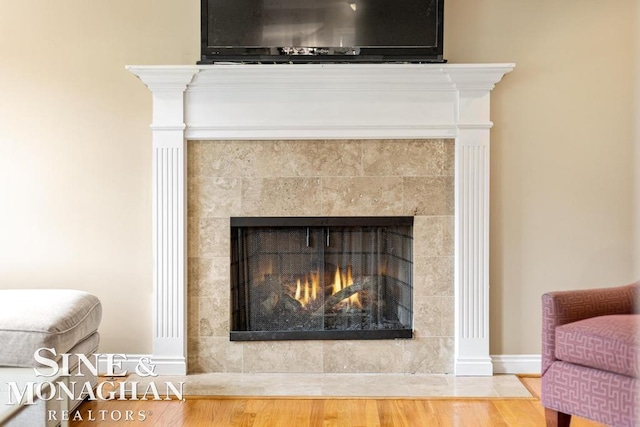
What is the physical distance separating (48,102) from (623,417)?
298cm

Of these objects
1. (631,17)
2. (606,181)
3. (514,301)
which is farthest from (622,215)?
(631,17)

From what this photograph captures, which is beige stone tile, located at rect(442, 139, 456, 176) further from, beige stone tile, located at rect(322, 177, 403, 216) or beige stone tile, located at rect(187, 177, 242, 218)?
beige stone tile, located at rect(187, 177, 242, 218)

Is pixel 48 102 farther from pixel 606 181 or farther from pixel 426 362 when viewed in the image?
pixel 606 181

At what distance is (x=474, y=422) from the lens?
8.78 feet

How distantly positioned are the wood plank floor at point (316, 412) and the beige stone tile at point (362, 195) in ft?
3.10

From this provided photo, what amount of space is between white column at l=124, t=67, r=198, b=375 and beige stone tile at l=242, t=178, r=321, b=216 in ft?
1.09

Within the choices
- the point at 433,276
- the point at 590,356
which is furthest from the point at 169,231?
the point at 590,356

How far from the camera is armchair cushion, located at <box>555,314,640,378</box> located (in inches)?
86.3

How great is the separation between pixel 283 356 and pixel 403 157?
120 cm

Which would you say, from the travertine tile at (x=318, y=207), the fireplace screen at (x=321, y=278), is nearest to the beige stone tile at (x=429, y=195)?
the travertine tile at (x=318, y=207)

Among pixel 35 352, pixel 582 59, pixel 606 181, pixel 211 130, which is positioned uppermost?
pixel 582 59

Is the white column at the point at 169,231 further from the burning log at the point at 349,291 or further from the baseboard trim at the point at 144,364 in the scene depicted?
the burning log at the point at 349,291

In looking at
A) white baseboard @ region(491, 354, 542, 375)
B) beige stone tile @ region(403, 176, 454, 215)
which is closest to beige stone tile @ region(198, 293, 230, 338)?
beige stone tile @ region(403, 176, 454, 215)

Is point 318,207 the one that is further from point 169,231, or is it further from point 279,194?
point 169,231
